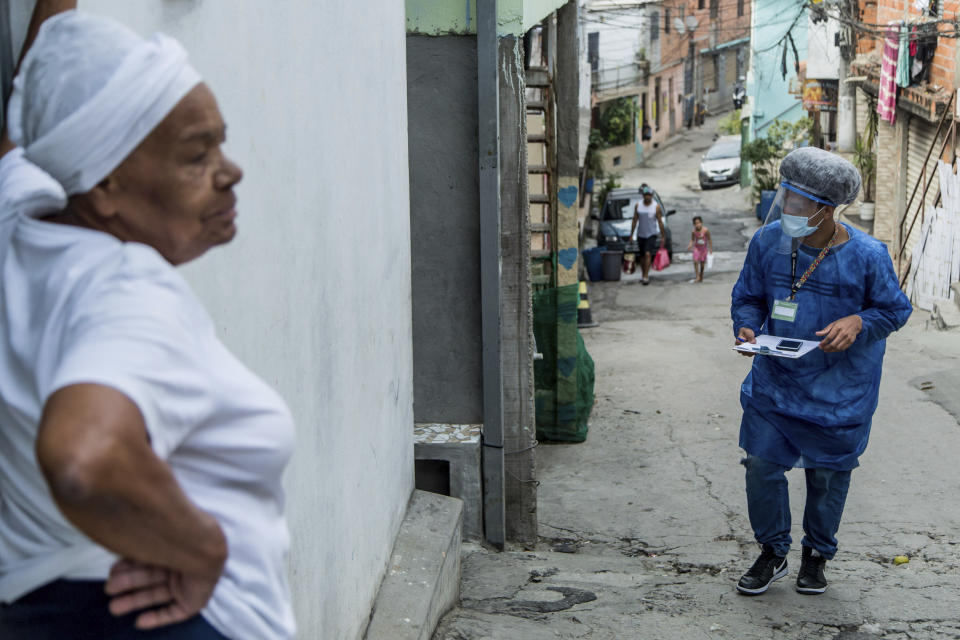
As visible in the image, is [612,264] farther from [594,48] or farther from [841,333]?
[594,48]

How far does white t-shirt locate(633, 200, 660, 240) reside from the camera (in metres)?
17.5

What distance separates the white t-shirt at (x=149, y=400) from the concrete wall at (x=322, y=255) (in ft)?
1.59

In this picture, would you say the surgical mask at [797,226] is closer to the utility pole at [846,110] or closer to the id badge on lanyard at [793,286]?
the id badge on lanyard at [793,286]

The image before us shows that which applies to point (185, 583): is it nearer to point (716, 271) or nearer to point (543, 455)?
point (543, 455)

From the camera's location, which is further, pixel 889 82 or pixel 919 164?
pixel 889 82

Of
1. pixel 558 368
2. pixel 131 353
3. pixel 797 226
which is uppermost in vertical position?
pixel 131 353

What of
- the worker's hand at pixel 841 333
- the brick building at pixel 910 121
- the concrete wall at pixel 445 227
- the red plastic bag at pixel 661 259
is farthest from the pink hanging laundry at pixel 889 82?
the worker's hand at pixel 841 333

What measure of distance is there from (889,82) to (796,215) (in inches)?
543

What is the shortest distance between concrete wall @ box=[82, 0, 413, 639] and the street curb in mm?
83

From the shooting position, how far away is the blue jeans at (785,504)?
4559mm

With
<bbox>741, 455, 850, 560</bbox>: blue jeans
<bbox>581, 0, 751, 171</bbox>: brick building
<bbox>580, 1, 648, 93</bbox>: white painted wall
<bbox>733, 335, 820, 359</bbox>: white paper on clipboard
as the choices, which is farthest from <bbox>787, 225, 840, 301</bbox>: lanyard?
<bbox>580, 1, 648, 93</bbox>: white painted wall

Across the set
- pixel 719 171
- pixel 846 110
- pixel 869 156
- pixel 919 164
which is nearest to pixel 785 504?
pixel 919 164

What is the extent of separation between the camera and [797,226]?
4375 millimetres

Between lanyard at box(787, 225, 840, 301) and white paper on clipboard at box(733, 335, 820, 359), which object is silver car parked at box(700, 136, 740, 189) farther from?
white paper on clipboard at box(733, 335, 820, 359)
